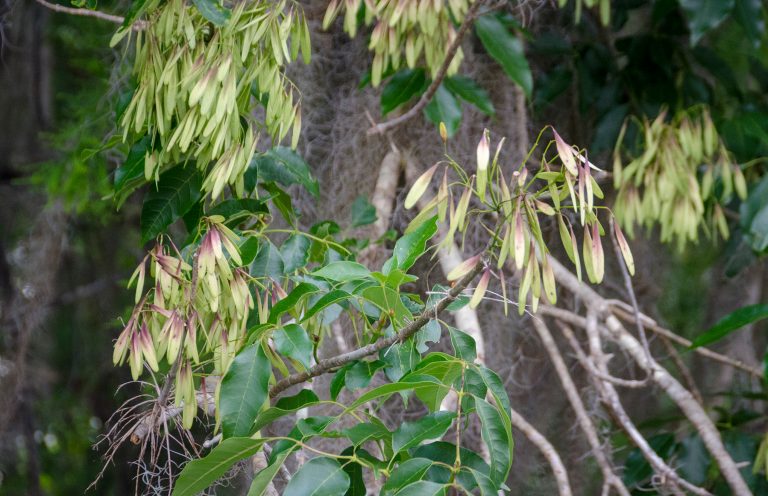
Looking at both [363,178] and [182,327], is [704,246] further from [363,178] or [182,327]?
[182,327]

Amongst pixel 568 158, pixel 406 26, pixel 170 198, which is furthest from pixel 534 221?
pixel 406 26

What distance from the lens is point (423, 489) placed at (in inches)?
28.9

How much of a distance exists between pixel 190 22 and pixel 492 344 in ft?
3.25

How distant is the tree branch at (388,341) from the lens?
71 centimetres

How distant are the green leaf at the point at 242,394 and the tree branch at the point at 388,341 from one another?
0.19 feet

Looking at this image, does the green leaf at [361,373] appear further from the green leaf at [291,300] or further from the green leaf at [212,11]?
the green leaf at [212,11]

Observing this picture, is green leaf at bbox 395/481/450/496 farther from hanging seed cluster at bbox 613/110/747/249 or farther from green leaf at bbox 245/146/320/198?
hanging seed cluster at bbox 613/110/747/249

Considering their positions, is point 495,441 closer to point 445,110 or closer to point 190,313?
point 190,313

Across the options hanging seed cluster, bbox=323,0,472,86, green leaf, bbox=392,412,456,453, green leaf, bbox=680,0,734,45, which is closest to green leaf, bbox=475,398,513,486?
green leaf, bbox=392,412,456,453

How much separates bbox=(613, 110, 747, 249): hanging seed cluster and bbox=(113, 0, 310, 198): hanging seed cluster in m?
0.79

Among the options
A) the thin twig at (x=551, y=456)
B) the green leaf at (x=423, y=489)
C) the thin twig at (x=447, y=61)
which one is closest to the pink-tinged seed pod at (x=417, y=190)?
the green leaf at (x=423, y=489)

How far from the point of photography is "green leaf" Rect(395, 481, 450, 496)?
2.40 ft

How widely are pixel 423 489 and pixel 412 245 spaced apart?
0.24 meters

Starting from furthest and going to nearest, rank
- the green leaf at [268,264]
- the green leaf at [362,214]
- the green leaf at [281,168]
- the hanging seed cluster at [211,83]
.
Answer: the green leaf at [362,214]
the green leaf at [281,168]
the green leaf at [268,264]
the hanging seed cluster at [211,83]
